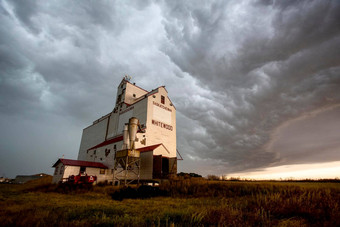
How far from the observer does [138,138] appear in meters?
27.4

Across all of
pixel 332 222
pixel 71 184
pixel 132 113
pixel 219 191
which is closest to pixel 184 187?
pixel 219 191

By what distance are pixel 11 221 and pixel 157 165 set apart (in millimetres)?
18856

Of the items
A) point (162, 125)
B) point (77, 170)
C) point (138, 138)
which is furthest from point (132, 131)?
point (77, 170)

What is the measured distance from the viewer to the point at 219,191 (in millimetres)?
13195

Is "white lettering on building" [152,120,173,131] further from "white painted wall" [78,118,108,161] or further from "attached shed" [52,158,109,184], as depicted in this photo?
"white painted wall" [78,118,108,161]

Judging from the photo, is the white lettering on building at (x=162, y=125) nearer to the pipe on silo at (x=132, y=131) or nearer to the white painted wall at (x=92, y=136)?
the pipe on silo at (x=132, y=131)

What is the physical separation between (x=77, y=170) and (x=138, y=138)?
10.3 metres

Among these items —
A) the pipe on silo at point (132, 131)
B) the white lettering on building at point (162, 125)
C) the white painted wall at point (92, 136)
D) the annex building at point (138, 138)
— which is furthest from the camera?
the white painted wall at point (92, 136)

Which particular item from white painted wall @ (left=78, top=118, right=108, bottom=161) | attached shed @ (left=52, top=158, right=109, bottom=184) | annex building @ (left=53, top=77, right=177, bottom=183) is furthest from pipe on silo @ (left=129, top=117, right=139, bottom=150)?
white painted wall @ (left=78, top=118, right=108, bottom=161)

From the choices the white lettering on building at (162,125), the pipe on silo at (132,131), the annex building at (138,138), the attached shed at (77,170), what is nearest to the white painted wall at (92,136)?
the annex building at (138,138)

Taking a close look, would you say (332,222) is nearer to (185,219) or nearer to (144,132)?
(185,219)

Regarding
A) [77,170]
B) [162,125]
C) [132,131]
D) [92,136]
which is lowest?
[77,170]

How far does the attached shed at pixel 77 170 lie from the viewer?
25.6m

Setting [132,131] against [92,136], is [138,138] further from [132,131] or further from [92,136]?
[92,136]
